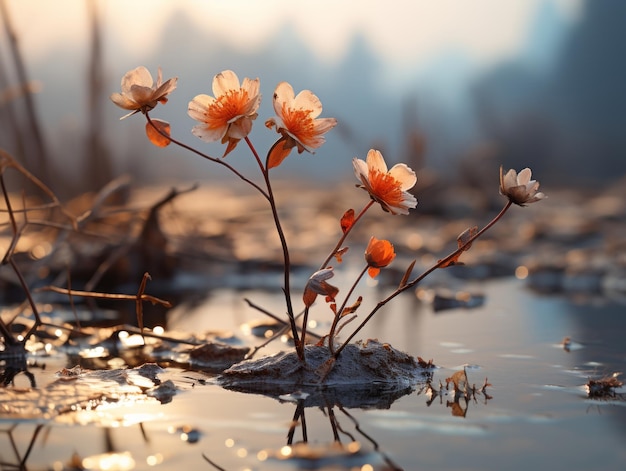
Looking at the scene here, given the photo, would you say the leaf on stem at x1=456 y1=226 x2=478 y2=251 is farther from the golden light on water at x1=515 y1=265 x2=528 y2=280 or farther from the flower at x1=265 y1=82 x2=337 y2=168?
the golden light on water at x1=515 y1=265 x2=528 y2=280

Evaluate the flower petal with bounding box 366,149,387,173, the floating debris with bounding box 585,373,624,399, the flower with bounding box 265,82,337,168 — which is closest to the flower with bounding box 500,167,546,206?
the flower petal with bounding box 366,149,387,173

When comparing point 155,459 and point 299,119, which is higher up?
point 299,119

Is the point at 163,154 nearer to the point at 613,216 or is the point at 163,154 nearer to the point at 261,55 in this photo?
the point at 613,216

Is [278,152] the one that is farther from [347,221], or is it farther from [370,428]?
[370,428]

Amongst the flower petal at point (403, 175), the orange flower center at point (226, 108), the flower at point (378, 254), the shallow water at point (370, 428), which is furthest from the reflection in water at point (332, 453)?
the orange flower center at point (226, 108)

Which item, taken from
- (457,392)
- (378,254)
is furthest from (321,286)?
(457,392)
